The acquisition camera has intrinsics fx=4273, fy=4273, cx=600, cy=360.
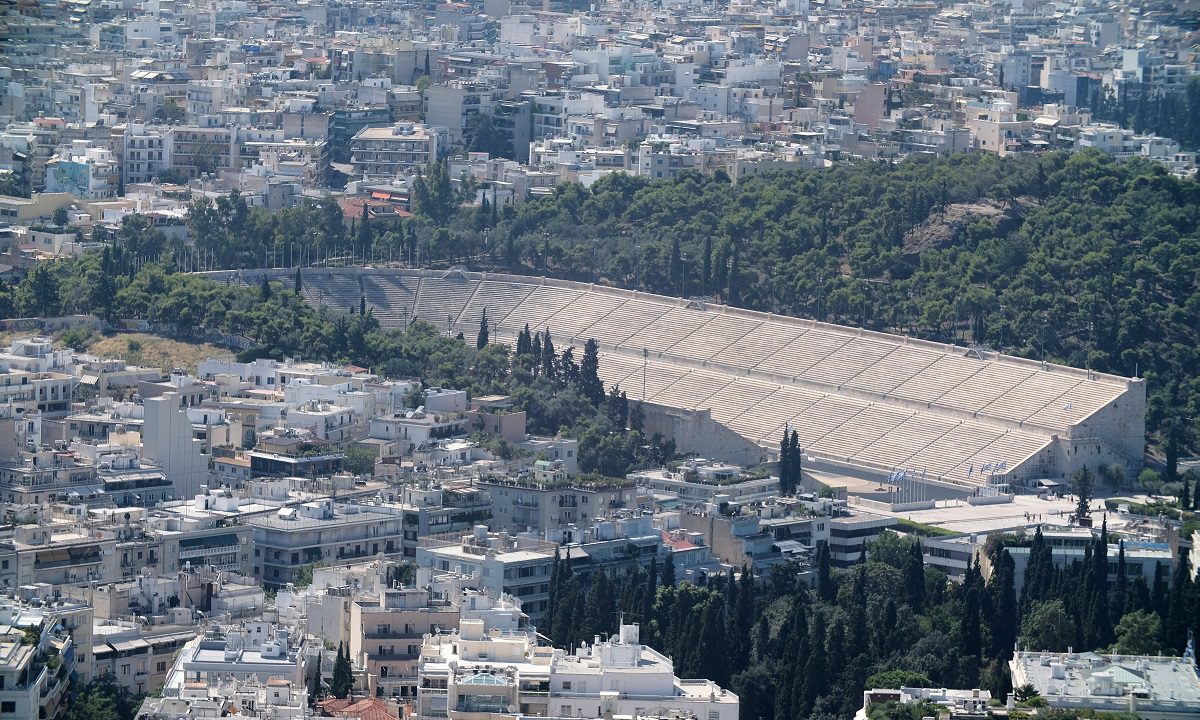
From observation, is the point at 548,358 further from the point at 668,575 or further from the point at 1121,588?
the point at 1121,588

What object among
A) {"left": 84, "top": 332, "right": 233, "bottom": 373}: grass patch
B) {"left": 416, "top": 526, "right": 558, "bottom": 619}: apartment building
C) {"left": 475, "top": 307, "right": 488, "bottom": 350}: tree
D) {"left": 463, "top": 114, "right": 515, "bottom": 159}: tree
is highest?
{"left": 416, "top": 526, "right": 558, "bottom": 619}: apartment building

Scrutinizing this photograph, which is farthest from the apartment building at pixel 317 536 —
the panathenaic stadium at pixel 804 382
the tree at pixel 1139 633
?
the panathenaic stadium at pixel 804 382

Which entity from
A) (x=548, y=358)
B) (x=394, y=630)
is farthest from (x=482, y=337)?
(x=394, y=630)

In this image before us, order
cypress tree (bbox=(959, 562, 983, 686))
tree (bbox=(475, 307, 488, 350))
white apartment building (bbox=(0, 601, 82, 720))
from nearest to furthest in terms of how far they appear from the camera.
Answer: white apartment building (bbox=(0, 601, 82, 720)) → cypress tree (bbox=(959, 562, 983, 686)) → tree (bbox=(475, 307, 488, 350))

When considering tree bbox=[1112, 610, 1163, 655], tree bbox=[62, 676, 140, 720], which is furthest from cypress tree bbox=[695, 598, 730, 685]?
tree bbox=[62, 676, 140, 720]

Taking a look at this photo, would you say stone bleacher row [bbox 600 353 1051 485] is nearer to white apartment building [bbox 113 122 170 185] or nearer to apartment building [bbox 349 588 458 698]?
white apartment building [bbox 113 122 170 185]

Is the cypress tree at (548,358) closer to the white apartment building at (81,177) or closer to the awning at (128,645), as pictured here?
the white apartment building at (81,177)
